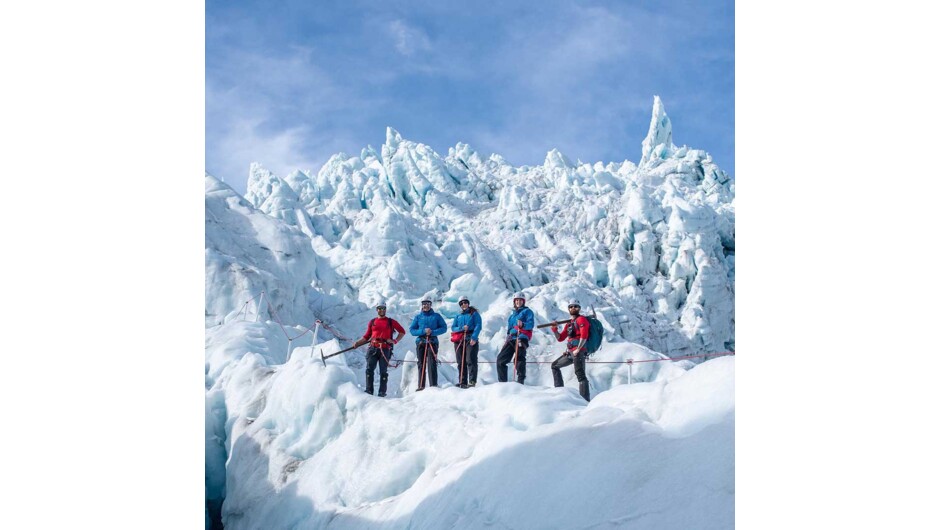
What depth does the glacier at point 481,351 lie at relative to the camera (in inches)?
115

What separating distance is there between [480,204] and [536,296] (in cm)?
1258

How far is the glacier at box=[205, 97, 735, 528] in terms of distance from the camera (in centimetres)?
292

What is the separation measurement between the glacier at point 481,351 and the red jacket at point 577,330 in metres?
0.38

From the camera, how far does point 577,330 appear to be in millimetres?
4844

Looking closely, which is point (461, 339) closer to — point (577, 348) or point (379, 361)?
point (379, 361)

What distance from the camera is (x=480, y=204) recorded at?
1206 inches

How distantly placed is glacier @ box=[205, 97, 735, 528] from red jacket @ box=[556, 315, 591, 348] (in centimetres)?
38

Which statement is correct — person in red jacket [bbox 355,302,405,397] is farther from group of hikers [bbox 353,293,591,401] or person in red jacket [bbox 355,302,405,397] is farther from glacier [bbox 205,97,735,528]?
glacier [bbox 205,97,735,528]

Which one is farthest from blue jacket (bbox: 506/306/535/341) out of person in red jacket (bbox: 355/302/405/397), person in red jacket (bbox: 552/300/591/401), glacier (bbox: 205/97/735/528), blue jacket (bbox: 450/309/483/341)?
person in red jacket (bbox: 355/302/405/397)

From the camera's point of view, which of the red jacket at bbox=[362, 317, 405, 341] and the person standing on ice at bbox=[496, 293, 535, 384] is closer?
the person standing on ice at bbox=[496, 293, 535, 384]

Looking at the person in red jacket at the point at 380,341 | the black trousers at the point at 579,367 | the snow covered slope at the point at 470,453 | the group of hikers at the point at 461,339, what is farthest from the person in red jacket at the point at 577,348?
the person in red jacket at the point at 380,341
